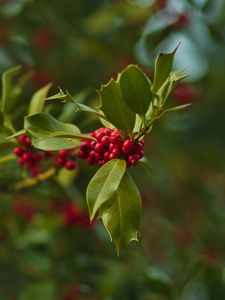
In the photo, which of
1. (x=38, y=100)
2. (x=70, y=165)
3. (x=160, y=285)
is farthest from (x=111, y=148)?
(x=160, y=285)

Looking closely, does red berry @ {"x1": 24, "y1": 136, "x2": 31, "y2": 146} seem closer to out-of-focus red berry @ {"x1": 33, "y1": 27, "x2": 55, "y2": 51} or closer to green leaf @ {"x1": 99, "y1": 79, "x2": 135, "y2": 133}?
green leaf @ {"x1": 99, "y1": 79, "x2": 135, "y2": 133}

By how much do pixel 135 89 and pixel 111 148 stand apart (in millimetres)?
104

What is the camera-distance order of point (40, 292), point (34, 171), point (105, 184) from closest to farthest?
point (105, 184) → point (34, 171) → point (40, 292)

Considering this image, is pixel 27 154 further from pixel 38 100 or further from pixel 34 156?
pixel 38 100

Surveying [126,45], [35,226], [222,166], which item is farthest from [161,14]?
[222,166]

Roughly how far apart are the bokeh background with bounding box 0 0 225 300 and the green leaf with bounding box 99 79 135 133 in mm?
307

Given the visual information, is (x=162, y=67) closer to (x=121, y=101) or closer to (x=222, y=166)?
(x=121, y=101)

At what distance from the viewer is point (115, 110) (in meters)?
1.08

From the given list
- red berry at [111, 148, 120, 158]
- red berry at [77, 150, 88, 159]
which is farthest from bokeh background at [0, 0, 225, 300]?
red berry at [111, 148, 120, 158]

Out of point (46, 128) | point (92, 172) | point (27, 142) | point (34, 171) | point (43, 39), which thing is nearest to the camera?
point (46, 128)

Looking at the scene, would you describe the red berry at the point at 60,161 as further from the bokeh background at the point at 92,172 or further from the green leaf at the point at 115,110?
the green leaf at the point at 115,110

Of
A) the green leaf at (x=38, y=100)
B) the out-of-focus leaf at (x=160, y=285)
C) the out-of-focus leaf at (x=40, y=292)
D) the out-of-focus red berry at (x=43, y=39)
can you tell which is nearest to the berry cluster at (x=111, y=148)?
the green leaf at (x=38, y=100)

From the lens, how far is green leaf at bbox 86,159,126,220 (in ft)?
3.29

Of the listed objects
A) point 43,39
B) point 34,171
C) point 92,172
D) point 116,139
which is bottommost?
point 92,172
